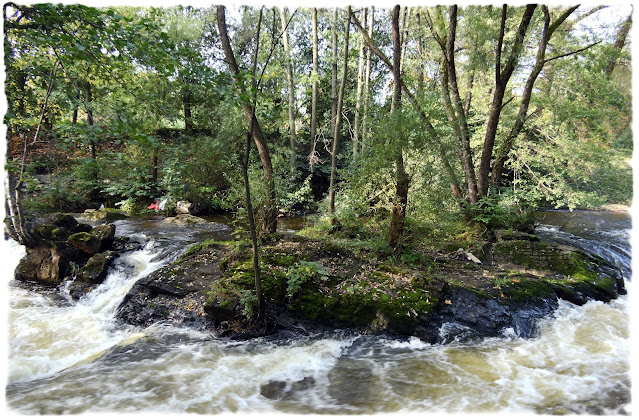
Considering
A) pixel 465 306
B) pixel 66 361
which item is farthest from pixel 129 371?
pixel 465 306

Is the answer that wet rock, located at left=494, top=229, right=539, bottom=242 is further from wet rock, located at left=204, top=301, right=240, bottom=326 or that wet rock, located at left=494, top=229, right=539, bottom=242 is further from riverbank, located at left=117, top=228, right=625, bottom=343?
wet rock, located at left=204, top=301, right=240, bottom=326

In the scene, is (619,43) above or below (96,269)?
above

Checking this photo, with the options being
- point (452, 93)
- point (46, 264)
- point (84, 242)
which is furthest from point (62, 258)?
point (452, 93)

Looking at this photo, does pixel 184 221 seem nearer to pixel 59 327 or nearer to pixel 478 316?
pixel 59 327

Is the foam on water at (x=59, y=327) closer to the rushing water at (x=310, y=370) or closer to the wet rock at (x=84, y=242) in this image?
the rushing water at (x=310, y=370)

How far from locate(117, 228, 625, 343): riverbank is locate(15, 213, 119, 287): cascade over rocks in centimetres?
177

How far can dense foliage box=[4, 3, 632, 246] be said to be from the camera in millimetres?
3221

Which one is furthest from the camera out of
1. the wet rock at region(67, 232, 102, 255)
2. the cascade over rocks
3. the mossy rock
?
the mossy rock

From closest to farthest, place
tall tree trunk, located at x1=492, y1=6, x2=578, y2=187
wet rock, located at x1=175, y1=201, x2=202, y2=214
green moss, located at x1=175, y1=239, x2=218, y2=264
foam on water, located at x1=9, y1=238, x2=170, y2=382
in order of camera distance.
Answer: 1. foam on water, located at x1=9, y1=238, x2=170, y2=382
2. green moss, located at x1=175, y1=239, x2=218, y2=264
3. tall tree trunk, located at x1=492, y1=6, x2=578, y2=187
4. wet rock, located at x1=175, y1=201, x2=202, y2=214

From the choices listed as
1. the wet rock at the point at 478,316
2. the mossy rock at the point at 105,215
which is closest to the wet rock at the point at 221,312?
the wet rock at the point at 478,316

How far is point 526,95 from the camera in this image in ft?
28.2

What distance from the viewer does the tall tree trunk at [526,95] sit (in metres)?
7.50

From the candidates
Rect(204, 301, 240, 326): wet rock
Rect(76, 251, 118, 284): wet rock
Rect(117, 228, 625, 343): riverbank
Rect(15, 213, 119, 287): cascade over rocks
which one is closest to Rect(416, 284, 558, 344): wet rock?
Rect(117, 228, 625, 343): riverbank

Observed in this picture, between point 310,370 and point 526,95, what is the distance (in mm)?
8994
